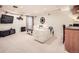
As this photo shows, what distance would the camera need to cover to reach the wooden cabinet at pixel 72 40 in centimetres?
203

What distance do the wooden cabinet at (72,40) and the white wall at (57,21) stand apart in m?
0.13

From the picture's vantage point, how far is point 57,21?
6.63ft

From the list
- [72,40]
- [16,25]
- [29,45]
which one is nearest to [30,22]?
[16,25]

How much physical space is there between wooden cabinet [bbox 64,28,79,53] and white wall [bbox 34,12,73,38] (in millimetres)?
132

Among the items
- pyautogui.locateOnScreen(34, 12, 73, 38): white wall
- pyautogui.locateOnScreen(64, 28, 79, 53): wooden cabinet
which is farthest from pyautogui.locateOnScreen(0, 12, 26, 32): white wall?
pyautogui.locateOnScreen(64, 28, 79, 53): wooden cabinet

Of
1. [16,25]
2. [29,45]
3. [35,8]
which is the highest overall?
[35,8]

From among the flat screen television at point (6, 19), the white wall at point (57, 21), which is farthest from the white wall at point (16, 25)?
the white wall at point (57, 21)

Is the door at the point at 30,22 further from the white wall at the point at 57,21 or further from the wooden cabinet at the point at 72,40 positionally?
the wooden cabinet at the point at 72,40

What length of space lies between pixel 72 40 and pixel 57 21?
46cm

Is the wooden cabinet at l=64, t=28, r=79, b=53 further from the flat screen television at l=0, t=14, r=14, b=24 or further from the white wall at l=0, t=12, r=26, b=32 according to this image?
the flat screen television at l=0, t=14, r=14, b=24

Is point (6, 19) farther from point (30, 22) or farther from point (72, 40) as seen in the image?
point (72, 40)

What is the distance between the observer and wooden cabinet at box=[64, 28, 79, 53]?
2029mm
